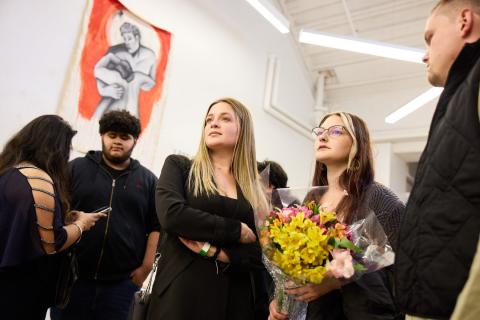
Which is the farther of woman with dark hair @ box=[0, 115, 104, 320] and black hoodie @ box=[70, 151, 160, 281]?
black hoodie @ box=[70, 151, 160, 281]

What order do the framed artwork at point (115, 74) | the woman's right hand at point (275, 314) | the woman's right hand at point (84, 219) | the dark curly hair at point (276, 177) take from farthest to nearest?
the framed artwork at point (115, 74) < the dark curly hair at point (276, 177) < the woman's right hand at point (84, 219) < the woman's right hand at point (275, 314)

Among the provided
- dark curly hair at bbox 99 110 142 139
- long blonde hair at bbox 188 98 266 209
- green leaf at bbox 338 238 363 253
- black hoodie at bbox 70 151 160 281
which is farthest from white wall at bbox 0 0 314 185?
green leaf at bbox 338 238 363 253

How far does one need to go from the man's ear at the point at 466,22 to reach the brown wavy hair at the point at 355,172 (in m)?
0.62

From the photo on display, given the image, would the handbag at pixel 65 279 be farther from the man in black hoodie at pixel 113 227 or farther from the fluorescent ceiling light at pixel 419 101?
the fluorescent ceiling light at pixel 419 101

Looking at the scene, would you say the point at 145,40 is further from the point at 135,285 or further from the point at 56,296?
the point at 56,296

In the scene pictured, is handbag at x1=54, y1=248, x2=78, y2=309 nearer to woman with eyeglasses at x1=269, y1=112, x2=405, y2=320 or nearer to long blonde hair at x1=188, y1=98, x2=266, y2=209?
long blonde hair at x1=188, y1=98, x2=266, y2=209

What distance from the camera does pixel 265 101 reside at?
206 inches

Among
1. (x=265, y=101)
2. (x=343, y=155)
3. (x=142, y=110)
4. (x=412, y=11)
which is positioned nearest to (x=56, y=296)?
(x=343, y=155)

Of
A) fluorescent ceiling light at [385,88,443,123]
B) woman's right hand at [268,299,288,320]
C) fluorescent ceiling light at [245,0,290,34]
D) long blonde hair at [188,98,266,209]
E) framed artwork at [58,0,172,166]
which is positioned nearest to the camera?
woman's right hand at [268,299,288,320]

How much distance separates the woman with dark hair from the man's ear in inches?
60.8

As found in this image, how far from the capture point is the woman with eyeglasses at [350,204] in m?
1.13

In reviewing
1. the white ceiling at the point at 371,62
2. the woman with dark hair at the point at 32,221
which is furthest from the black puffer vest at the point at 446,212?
the white ceiling at the point at 371,62

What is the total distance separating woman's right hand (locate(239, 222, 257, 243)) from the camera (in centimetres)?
140

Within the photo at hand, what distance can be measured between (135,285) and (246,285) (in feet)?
3.16
